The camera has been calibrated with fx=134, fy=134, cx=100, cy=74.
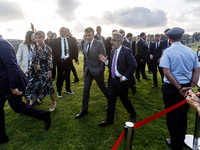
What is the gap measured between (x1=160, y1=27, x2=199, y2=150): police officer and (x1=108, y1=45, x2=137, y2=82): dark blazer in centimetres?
67

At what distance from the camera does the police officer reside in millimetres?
2205

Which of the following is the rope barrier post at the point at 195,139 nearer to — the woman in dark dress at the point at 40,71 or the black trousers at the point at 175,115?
the black trousers at the point at 175,115

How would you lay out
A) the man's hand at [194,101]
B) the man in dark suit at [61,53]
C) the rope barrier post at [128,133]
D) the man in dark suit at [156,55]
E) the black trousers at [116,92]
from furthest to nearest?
the man in dark suit at [156,55]
the man in dark suit at [61,53]
the black trousers at [116,92]
the man's hand at [194,101]
the rope barrier post at [128,133]

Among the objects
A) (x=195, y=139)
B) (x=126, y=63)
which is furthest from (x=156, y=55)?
(x=195, y=139)

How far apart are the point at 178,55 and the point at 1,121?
355cm

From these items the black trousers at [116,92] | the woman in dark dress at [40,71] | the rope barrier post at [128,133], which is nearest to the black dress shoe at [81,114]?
the black trousers at [116,92]

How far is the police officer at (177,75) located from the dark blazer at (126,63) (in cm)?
67

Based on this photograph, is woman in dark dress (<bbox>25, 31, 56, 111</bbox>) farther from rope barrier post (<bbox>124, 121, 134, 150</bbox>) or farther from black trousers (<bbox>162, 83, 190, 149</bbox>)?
black trousers (<bbox>162, 83, 190, 149</bbox>)

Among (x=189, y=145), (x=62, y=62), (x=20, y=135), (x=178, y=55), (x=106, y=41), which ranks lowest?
(x=20, y=135)

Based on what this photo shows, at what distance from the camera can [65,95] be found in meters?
5.34

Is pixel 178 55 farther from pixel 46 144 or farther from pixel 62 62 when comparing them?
pixel 62 62

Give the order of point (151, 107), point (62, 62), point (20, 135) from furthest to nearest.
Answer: point (62, 62), point (151, 107), point (20, 135)

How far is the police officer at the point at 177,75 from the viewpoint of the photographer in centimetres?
221

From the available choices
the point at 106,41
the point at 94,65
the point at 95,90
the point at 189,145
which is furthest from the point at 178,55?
the point at 106,41
